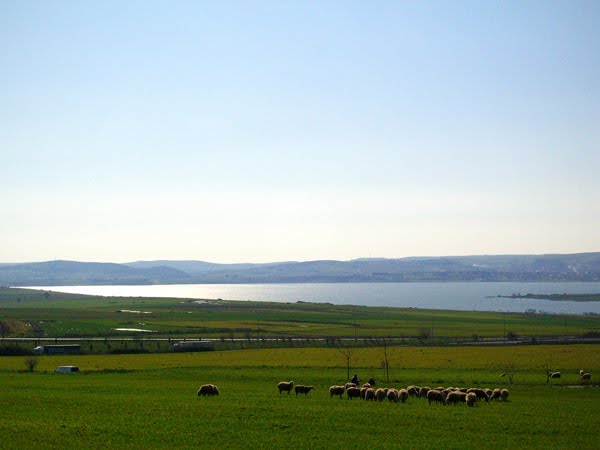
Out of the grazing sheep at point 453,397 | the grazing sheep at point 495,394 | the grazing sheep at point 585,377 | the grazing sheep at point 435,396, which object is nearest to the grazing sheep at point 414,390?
the grazing sheep at point 435,396

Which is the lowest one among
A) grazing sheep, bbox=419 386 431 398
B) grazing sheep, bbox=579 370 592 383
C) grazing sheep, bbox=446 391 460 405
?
grazing sheep, bbox=579 370 592 383

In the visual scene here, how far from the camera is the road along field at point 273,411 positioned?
19328 millimetres

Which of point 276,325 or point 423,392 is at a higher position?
point 423,392

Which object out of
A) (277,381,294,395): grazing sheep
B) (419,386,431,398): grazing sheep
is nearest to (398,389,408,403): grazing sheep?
(419,386,431,398): grazing sheep

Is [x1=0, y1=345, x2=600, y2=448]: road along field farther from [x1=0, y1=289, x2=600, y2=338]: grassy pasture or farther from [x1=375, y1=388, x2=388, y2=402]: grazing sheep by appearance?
[x1=0, y1=289, x2=600, y2=338]: grassy pasture

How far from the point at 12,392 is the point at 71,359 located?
79.0 feet

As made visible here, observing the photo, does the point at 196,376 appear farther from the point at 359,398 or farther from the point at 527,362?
the point at 527,362

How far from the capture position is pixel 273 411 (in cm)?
2392

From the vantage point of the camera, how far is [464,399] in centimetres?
2873

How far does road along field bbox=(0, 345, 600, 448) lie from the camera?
19328 mm

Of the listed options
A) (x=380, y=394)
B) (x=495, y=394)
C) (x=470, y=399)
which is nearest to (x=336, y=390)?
(x=380, y=394)

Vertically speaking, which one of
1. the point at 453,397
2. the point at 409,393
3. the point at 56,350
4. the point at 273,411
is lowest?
→ the point at 56,350

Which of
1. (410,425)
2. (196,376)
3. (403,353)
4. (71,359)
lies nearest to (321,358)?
(403,353)

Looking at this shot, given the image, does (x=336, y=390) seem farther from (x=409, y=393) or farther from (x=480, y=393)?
(x=480, y=393)
